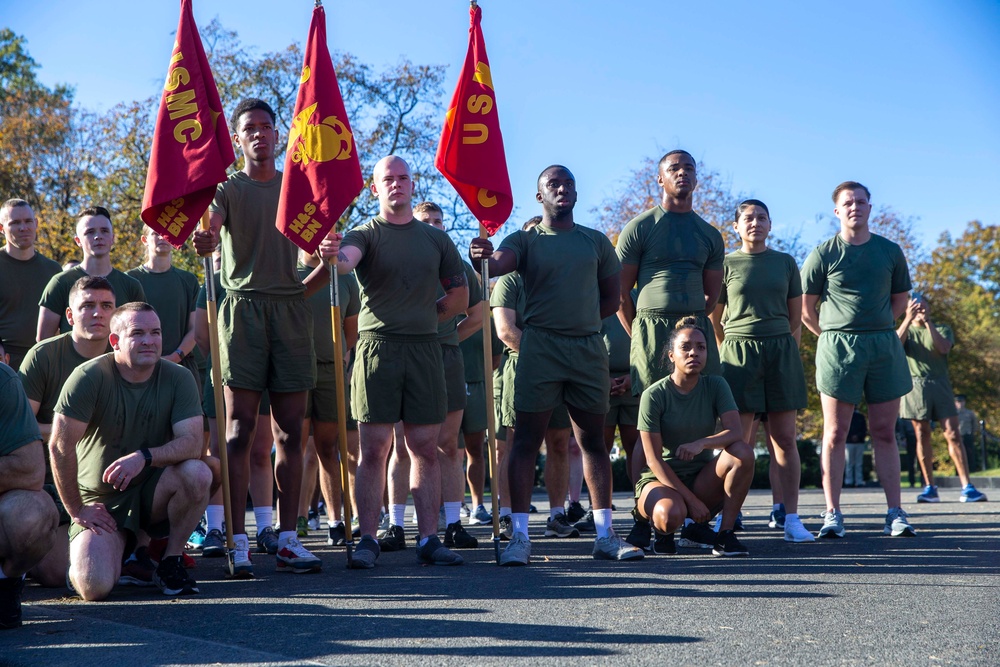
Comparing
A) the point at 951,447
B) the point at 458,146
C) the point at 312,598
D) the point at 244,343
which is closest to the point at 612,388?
the point at 458,146

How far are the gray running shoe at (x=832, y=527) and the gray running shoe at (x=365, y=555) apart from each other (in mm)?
3350

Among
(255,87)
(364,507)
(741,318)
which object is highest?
(255,87)

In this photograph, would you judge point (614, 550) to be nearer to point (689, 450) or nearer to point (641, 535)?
point (641, 535)

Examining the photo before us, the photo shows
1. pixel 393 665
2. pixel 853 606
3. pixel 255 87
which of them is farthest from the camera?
pixel 255 87

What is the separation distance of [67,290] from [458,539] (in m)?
3.30

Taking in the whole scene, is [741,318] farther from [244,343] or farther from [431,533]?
[244,343]

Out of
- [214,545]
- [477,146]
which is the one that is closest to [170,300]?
[214,545]

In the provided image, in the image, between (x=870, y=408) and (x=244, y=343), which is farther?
(x=870, y=408)

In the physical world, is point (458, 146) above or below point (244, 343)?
above

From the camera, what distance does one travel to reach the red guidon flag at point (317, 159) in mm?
6707

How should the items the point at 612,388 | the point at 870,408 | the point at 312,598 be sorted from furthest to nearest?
the point at 612,388 → the point at 870,408 → the point at 312,598

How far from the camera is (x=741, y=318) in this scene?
354 inches

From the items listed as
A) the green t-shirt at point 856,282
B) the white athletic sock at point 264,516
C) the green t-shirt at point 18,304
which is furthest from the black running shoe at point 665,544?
the green t-shirt at point 18,304

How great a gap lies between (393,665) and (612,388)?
586cm
